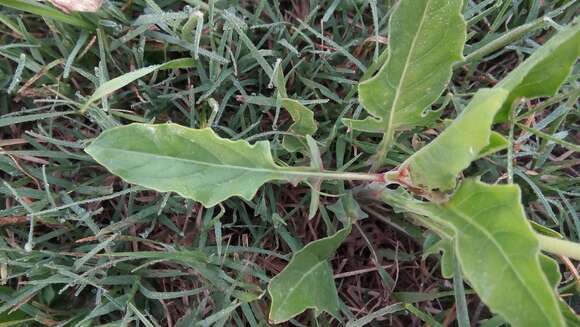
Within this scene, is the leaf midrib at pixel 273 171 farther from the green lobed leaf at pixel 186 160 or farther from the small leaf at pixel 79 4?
the small leaf at pixel 79 4

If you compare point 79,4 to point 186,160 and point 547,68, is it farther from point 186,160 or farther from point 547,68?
point 547,68

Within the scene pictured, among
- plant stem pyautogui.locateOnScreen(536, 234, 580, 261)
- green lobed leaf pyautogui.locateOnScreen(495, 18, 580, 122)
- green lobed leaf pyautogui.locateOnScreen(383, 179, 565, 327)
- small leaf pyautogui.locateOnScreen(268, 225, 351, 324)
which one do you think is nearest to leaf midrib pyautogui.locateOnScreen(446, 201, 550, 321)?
green lobed leaf pyautogui.locateOnScreen(383, 179, 565, 327)

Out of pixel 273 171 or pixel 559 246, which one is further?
pixel 273 171

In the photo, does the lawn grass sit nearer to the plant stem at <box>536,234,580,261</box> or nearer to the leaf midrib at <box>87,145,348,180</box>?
the leaf midrib at <box>87,145,348,180</box>

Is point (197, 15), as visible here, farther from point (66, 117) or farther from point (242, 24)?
point (66, 117)

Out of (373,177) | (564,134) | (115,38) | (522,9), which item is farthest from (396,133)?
(115,38)

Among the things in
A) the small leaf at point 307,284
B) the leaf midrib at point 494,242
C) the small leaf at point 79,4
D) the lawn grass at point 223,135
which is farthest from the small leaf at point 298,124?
the small leaf at point 79,4

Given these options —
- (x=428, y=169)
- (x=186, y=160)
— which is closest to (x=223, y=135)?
(x=186, y=160)
